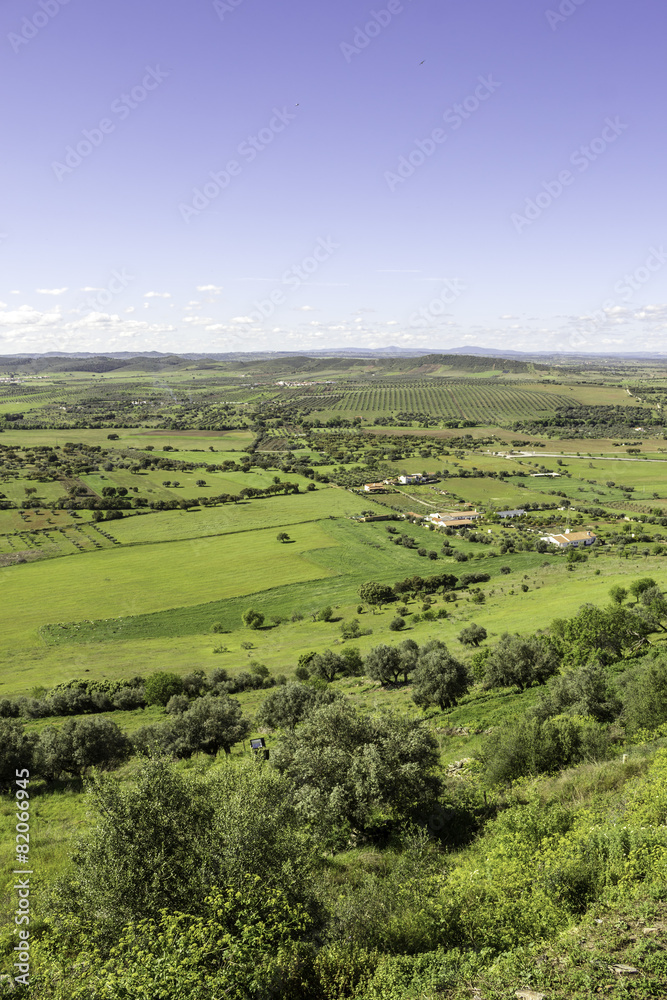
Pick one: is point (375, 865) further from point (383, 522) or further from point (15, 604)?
point (383, 522)

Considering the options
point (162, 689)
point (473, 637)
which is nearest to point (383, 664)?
point (473, 637)

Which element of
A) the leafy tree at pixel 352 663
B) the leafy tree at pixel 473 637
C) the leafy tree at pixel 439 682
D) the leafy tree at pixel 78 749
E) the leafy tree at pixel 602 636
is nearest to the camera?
the leafy tree at pixel 78 749

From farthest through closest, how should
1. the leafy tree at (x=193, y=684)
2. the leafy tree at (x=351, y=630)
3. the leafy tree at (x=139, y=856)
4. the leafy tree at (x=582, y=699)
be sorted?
the leafy tree at (x=351, y=630) → the leafy tree at (x=193, y=684) → the leafy tree at (x=582, y=699) → the leafy tree at (x=139, y=856)

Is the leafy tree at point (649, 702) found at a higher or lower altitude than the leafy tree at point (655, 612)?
higher

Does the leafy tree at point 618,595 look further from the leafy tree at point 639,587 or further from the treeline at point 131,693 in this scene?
the treeline at point 131,693

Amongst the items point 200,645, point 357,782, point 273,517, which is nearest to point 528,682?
point 357,782

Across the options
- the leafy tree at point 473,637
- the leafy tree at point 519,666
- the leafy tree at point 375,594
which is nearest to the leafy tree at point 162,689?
the leafy tree at point 519,666

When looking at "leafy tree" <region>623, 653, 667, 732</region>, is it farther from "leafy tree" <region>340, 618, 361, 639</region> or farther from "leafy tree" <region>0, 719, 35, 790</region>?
"leafy tree" <region>340, 618, 361, 639</region>

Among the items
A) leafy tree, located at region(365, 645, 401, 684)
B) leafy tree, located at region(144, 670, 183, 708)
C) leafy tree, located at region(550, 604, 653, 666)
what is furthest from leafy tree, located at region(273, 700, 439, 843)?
leafy tree, located at region(144, 670, 183, 708)
